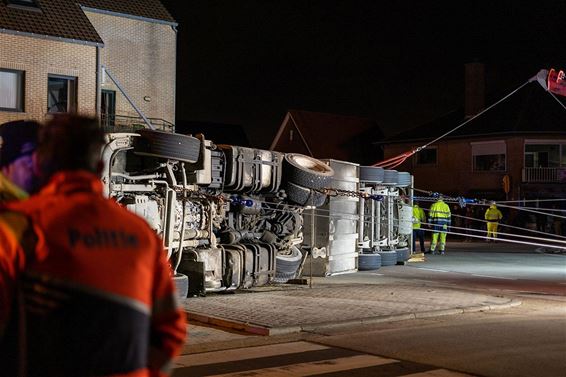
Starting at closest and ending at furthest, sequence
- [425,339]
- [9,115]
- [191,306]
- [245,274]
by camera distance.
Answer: [425,339], [191,306], [245,274], [9,115]

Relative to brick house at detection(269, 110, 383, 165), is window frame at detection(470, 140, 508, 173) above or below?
below

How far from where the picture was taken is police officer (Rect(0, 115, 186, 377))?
2689mm

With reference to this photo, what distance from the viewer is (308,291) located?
14539 mm

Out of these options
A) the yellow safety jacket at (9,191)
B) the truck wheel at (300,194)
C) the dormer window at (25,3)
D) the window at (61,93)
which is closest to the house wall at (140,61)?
the window at (61,93)

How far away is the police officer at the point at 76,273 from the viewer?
2.69 metres

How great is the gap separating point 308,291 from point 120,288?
1192 cm

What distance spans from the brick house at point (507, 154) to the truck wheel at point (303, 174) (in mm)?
32394

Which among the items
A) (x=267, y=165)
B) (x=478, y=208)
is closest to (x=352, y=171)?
(x=267, y=165)

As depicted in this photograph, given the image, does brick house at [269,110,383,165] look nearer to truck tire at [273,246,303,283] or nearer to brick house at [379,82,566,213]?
brick house at [379,82,566,213]

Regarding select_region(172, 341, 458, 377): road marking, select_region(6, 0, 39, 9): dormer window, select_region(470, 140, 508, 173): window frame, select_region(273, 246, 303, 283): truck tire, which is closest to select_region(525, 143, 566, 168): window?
select_region(470, 140, 508, 173): window frame

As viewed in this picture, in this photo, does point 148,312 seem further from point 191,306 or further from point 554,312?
point 554,312

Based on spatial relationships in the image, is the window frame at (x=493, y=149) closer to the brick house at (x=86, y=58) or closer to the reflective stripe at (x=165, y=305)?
the brick house at (x=86, y=58)

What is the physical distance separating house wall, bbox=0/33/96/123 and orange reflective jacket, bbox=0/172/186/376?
2372cm

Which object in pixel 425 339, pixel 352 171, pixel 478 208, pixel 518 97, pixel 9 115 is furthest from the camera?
pixel 518 97
